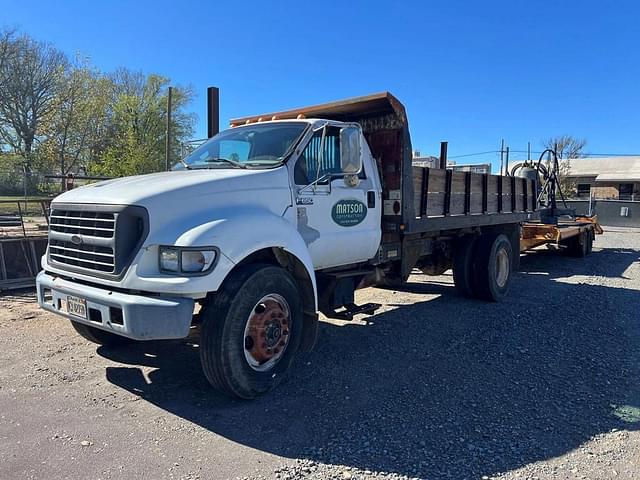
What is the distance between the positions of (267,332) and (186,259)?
973 mm

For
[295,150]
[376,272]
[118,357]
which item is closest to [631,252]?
[376,272]

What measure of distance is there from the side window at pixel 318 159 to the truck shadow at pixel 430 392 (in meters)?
1.83

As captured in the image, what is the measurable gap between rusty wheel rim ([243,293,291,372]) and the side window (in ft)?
3.82

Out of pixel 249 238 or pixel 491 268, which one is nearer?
pixel 249 238

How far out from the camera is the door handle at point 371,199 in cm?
537

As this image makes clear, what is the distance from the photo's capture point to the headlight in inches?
137

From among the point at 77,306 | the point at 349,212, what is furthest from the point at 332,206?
the point at 77,306

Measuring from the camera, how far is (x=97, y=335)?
4961mm

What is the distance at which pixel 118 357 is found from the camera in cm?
494

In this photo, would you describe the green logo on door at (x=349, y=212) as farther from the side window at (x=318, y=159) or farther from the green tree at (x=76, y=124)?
the green tree at (x=76, y=124)

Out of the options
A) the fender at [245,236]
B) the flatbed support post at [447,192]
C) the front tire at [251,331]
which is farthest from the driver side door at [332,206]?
the flatbed support post at [447,192]

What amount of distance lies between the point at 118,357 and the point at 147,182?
77.4 inches

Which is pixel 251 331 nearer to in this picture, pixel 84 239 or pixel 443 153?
pixel 84 239

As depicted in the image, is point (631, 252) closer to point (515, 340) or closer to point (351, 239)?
point (515, 340)
